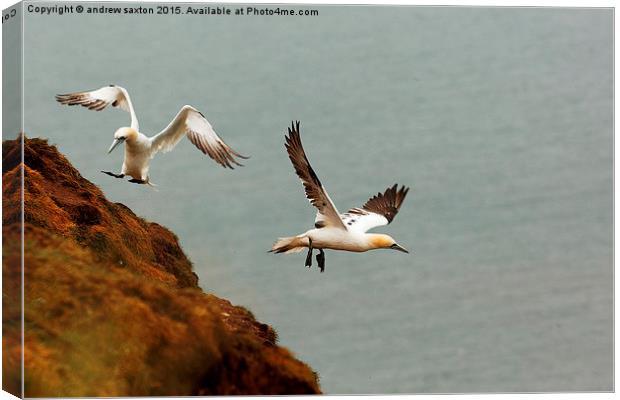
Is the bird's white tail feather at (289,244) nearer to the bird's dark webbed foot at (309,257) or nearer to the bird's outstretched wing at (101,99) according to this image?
the bird's dark webbed foot at (309,257)

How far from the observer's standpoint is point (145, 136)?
1625 centimetres

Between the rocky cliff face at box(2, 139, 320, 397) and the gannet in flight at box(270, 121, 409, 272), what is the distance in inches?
35.8

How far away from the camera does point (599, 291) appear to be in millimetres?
16969

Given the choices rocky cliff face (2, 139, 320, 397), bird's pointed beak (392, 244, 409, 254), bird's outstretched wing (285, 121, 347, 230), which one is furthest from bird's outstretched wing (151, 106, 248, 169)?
bird's pointed beak (392, 244, 409, 254)

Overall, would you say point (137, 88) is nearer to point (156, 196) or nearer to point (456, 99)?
point (156, 196)

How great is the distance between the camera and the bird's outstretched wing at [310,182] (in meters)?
16.2

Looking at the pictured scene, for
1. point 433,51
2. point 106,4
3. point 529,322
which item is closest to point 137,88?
point 106,4

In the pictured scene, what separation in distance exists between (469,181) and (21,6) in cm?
484

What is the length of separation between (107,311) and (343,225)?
8.43ft

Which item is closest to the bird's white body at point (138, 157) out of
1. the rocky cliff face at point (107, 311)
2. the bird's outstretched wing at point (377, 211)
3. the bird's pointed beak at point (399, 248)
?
the rocky cliff face at point (107, 311)

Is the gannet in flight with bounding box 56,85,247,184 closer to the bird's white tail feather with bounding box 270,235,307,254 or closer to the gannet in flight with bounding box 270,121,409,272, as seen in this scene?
the gannet in flight with bounding box 270,121,409,272

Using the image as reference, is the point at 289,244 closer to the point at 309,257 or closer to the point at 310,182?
the point at 309,257

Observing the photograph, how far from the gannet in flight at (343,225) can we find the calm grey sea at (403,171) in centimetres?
10

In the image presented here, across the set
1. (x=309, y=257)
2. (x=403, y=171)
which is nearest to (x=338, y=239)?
(x=309, y=257)
